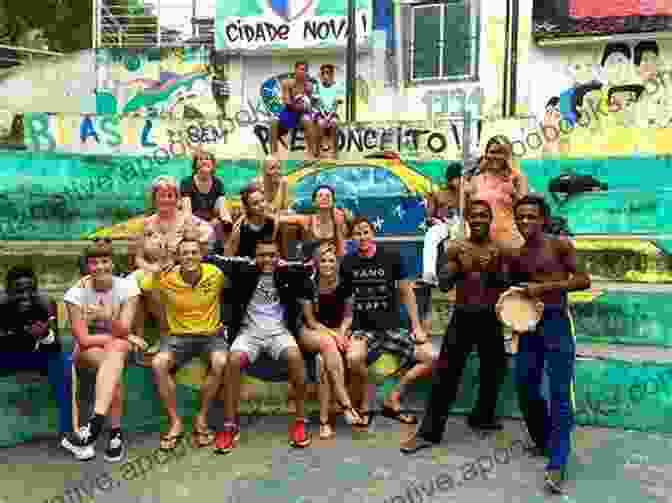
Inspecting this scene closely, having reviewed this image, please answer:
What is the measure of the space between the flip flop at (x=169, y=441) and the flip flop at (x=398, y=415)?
5.10ft

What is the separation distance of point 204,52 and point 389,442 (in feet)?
46.5

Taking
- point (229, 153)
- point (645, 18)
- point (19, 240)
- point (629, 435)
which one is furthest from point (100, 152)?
point (645, 18)

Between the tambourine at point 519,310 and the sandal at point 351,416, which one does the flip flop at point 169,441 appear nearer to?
the sandal at point 351,416

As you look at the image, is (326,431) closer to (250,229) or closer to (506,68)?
(250,229)

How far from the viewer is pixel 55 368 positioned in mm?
4945

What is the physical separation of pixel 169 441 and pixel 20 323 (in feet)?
4.41

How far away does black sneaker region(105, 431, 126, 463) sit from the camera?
4621 millimetres

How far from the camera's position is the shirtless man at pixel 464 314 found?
15.5ft

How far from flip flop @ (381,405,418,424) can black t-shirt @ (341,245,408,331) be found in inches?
24.8

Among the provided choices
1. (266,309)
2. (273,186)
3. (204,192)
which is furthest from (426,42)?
(266,309)

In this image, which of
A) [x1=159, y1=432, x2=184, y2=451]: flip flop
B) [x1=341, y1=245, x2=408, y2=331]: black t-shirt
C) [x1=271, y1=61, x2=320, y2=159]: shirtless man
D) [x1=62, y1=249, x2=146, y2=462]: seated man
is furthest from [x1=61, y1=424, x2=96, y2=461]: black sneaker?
[x1=271, y1=61, x2=320, y2=159]: shirtless man

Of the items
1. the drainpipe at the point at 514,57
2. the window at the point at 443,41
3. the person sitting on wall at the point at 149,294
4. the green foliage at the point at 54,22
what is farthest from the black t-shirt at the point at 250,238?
the green foliage at the point at 54,22

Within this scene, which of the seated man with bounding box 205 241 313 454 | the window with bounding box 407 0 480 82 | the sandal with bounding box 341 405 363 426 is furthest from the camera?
the window with bounding box 407 0 480 82

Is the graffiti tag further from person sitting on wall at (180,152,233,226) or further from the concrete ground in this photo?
the concrete ground
